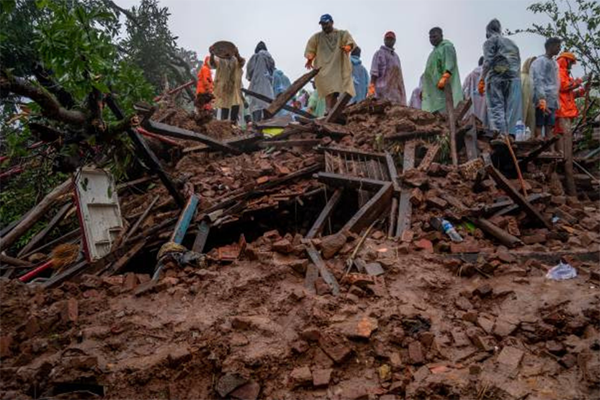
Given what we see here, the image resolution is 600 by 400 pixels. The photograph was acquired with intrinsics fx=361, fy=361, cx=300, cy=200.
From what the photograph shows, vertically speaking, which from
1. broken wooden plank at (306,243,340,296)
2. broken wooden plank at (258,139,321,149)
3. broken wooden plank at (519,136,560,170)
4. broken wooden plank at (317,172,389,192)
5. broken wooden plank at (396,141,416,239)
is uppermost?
broken wooden plank at (258,139,321,149)

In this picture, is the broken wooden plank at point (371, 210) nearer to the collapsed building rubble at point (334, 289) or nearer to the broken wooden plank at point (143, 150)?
the collapsed building rubble at point (334, 289)

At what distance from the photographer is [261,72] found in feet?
32.9

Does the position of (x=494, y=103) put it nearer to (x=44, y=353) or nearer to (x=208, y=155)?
(x=208, y=155)

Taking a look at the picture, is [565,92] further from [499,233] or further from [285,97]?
[285,97]

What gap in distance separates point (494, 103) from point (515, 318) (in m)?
4.91

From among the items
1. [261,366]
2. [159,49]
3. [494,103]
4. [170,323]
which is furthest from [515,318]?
[159,49]

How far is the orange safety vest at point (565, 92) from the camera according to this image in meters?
7.48

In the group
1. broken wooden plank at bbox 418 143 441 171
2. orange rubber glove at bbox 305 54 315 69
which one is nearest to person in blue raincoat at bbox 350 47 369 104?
orange rubber glove at bbox 305 54 315 69

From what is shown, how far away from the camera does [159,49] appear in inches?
476

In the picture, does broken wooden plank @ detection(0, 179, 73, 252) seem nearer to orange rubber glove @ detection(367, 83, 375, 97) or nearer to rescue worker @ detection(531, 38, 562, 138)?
orange rubber glove @ detection(367, 83, 375, 97)

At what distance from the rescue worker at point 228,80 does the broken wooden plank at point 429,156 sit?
5282 mm

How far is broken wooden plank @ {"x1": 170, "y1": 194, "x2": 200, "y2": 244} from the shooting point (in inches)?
183

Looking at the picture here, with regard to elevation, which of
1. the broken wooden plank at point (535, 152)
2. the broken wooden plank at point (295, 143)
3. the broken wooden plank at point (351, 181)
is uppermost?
the broken wooden plank at point (295, 143)

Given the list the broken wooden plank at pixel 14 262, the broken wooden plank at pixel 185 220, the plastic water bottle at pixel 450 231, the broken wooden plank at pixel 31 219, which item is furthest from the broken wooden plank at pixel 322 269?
the broken wooden plank at pixel 14 262
